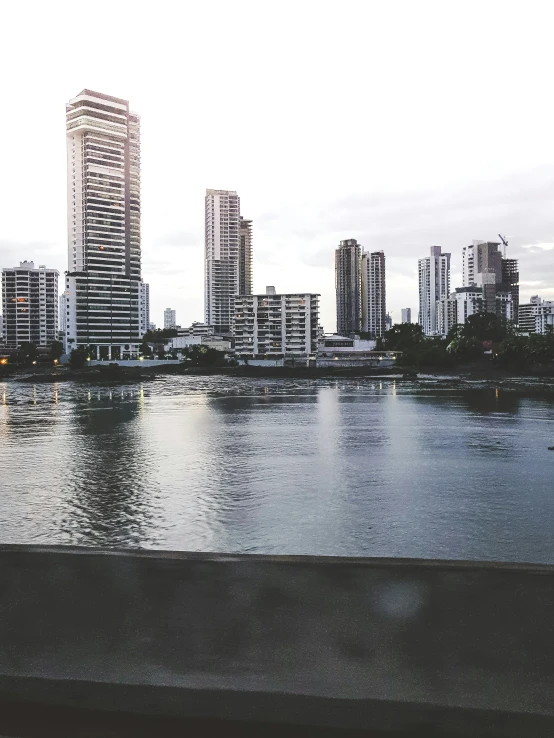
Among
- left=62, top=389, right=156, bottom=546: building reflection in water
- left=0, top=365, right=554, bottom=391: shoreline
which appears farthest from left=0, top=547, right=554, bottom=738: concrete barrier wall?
left=0, top=365, right=554, bottom=391: shoreline

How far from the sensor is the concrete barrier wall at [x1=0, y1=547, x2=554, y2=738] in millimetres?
4340

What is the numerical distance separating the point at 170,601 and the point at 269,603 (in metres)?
0.71

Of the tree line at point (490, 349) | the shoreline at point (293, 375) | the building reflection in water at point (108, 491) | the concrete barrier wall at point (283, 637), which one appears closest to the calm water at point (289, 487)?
the building reflection in water at point (108, 491)

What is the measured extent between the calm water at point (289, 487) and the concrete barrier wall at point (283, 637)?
26.6 ft

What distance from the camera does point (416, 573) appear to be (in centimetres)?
448

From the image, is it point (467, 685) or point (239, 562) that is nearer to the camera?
point (467, 685)

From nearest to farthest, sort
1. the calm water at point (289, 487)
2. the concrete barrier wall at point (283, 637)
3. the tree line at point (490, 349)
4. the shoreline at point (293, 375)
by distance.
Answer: the concrete barrier wall at point (283, 637) → the calm water at point (289, 487) → the shoreline at point (293, 375) → the tree line at point (490, 349)

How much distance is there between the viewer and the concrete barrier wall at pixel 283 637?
4340 millimetres

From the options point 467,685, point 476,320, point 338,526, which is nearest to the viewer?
point 467,685

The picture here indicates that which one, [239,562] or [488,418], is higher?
[239,562]

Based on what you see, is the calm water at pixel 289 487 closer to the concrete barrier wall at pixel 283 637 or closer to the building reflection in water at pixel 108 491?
the building reflection in water at pixel 108 491

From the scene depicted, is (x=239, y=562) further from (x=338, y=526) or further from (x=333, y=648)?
(x=338, y=526)

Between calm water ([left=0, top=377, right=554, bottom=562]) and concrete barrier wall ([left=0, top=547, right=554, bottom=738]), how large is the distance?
8.12 metres

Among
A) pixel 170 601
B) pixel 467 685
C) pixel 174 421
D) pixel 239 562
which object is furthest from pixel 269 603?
pixel 174 421
